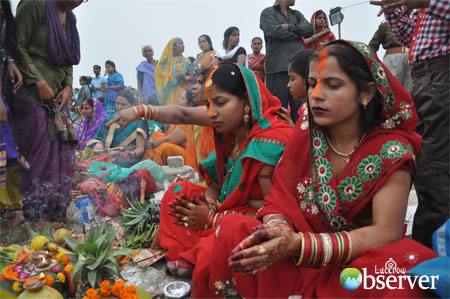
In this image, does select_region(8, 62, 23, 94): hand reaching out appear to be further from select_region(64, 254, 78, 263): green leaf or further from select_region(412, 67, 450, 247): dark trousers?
select_region(412, 67, 450, 247): dark trousers

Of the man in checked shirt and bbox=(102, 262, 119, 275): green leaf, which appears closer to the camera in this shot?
bbox=(102, 262, 119, 275): green leaf

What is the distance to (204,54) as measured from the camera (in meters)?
7.65

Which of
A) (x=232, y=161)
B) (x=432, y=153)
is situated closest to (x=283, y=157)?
(x=232, y=161)

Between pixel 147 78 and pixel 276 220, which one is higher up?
pixel 147 78

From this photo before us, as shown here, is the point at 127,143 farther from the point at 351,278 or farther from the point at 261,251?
the point at 351,278

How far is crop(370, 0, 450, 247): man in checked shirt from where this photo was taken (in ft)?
7.18

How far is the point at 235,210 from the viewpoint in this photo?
2293mm

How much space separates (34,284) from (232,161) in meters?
1.54

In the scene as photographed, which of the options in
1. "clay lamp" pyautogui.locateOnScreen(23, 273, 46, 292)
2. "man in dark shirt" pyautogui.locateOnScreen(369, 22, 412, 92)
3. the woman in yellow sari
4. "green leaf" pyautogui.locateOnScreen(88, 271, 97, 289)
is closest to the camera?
"clay lamp" pyautogui.locateOnScreen(23, 273, 46, 292)

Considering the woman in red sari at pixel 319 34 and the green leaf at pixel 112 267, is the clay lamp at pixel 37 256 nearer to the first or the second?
the green leaf at pixel 112 267

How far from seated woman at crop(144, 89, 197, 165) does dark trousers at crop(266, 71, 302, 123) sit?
144 cm

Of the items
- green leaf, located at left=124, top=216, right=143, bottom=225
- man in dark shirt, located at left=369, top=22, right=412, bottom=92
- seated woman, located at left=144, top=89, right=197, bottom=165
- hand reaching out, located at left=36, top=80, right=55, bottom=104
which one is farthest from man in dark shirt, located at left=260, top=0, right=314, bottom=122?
hand reaching out, located at left=36, top=80, right=55, bottom=104

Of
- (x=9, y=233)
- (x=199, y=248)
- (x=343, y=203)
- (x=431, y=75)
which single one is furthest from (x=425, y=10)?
(x=9, y=233)

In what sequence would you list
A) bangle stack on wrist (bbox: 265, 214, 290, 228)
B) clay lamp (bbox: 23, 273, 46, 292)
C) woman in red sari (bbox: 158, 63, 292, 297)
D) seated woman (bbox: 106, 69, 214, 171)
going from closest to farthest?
bangle stack on wrist (bbox: 265, 214, 290, 228), clay lamp (bbox: 23, 273, 46, 292), woman in red sari (bbox: 158, 63, 292, 297), seated woman (bbox: 106, 69, 214, 171)
